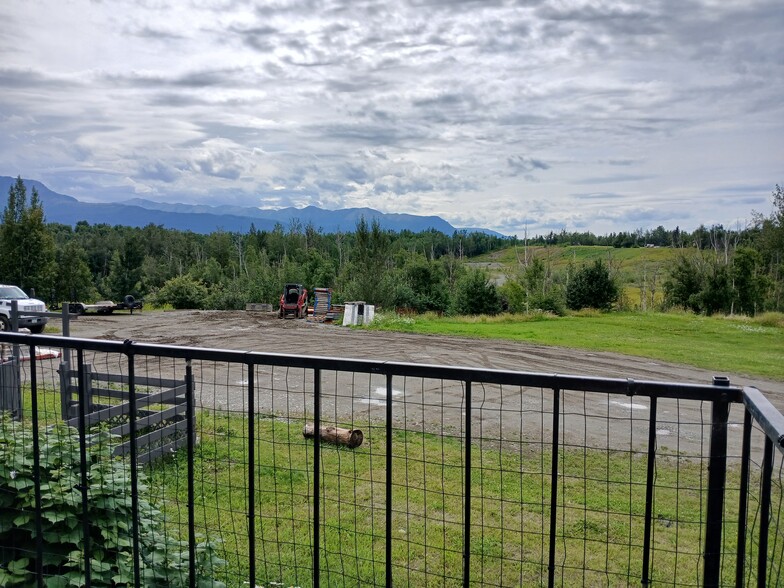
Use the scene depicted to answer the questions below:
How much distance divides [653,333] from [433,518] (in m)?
20.6

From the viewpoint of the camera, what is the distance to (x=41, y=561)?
8.34 ft

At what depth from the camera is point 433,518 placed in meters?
5.68

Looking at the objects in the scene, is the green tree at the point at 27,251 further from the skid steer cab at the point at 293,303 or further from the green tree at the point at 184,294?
the skid steer cab at the point at 293,303

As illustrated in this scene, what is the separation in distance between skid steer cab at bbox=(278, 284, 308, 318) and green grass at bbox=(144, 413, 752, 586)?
22.3 m

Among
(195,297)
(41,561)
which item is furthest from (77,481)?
(195,297)

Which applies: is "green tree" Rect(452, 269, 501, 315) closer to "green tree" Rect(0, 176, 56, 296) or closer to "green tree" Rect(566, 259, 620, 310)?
"green tree" Rect(566, 259, 620, 310)

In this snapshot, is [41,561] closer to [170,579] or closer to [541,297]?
[170,579]

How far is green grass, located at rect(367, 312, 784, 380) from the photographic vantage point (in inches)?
685

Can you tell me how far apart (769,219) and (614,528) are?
43.4 m

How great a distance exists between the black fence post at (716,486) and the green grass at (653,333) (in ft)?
50.2

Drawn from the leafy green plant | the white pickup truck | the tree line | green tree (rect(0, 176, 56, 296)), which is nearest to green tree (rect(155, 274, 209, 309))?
the tree line

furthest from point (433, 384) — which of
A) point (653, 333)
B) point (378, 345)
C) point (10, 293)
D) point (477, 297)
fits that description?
point (477, 297)

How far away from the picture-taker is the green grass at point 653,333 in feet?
57.1

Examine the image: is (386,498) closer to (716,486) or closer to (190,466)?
(190,466)
